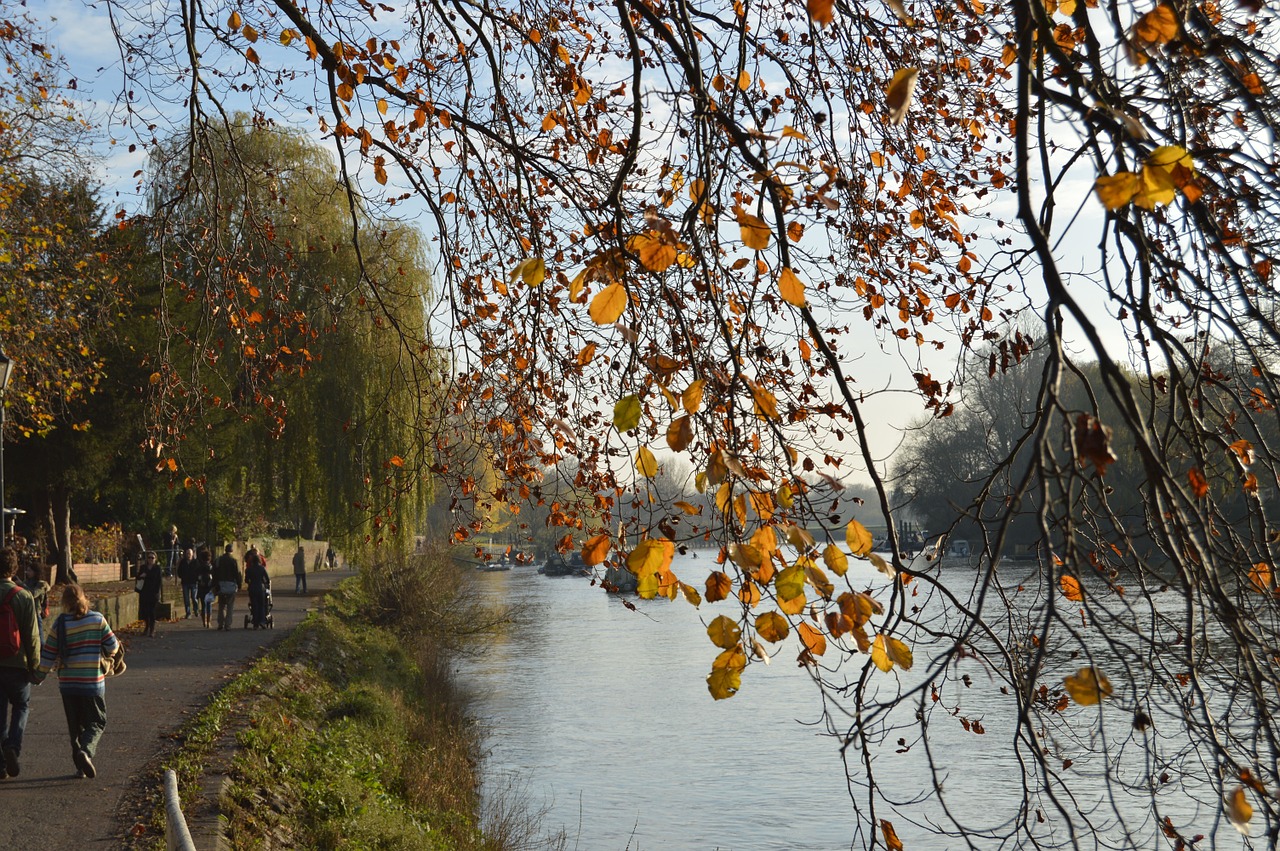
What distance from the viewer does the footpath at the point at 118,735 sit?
7.79 metres

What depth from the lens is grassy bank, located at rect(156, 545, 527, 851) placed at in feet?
32.2

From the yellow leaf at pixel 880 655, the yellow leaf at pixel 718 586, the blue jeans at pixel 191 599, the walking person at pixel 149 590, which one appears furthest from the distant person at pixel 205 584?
the yellow leaf at pixel 880 655

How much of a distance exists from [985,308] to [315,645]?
1656 centimetres

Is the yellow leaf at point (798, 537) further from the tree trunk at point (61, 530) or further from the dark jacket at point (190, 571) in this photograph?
the tree trunk at point (61, 530)

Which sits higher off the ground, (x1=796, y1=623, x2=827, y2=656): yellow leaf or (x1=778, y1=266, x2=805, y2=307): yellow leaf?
(x1=778, y1=266, x2=805, y2=307): yellow leaf

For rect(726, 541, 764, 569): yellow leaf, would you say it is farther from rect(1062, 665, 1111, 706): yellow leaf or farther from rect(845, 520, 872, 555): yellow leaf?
rect(1062, 665, 1111, 706): yellow leaf

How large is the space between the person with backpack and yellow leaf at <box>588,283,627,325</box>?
7.65m

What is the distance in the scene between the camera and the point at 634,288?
5.50 meters

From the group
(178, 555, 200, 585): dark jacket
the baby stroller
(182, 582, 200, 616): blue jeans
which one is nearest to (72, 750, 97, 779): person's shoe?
the baby stroller

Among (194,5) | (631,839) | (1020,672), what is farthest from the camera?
(631,839)

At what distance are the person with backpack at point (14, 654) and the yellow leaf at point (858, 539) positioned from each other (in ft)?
24.6

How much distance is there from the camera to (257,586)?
73.6 feet

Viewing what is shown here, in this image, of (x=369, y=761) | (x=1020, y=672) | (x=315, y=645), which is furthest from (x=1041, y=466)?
(x=315, y=645)

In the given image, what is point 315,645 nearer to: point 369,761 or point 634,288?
point 369,761
